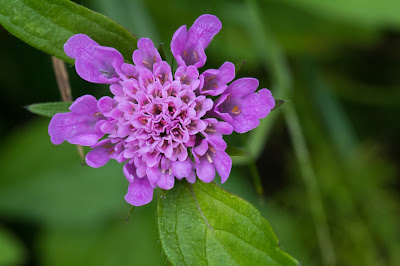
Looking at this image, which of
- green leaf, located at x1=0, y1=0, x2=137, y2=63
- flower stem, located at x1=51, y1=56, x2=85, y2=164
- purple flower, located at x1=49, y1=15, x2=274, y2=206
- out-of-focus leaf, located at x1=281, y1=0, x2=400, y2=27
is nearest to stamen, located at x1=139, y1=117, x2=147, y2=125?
purple flower, located at x1=49, y1=15, x2=274, y2=206

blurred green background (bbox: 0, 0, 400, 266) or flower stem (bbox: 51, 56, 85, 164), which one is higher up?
flower stem (bbox: 51, 56, 85, 164)

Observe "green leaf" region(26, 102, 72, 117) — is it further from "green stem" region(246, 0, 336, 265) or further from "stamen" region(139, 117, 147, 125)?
"green stem" region(246, 0, 336, 265)

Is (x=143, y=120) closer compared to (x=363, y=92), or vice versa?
(x=143, y=120)

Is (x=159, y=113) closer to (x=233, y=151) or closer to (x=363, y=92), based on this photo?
(x=233, y=151)

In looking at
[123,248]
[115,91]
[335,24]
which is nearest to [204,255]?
[115,91]

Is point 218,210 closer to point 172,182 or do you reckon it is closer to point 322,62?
point 172,182

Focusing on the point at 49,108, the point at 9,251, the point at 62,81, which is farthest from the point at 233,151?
the point at 9,251

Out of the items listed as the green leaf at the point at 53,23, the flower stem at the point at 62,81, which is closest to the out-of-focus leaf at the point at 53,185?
the flower stem at the point at 62,81
